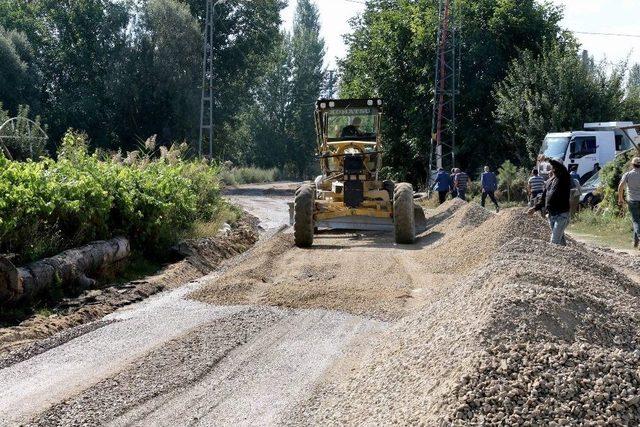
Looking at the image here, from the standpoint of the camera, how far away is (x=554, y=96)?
128 ft

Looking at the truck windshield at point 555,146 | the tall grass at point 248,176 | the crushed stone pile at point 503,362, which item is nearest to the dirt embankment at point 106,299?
the crushed stone pile at point 503,362

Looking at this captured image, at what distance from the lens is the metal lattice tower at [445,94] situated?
4166 cm

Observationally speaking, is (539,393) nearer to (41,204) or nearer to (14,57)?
(41,204)

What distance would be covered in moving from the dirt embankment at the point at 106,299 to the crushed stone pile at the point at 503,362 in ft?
12.0

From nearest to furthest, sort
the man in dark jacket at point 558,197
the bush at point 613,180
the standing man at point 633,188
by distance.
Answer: the man in dark jacket at point 558,197
the standing man at point 633,188
the bush at point 613,180

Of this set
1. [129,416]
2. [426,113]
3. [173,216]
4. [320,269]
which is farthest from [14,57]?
[129,416]

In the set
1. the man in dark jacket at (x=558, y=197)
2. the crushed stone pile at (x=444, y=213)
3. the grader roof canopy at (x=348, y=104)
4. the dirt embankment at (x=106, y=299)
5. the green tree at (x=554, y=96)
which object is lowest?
the dirt embankment at (x=106, y=299)

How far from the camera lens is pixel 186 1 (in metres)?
58.1

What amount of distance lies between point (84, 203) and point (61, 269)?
6.69 ft

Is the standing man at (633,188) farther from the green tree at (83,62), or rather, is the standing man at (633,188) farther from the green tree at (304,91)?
the green tree at (304,91)

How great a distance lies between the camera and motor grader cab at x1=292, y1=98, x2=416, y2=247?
19.1 meters

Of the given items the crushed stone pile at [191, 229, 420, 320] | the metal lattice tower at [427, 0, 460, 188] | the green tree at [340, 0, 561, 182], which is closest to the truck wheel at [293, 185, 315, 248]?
the crushed stone pile at [191, 229, 420, 320]

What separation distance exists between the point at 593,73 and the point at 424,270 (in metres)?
26.9

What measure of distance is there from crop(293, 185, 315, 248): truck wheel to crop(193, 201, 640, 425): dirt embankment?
525 cm
